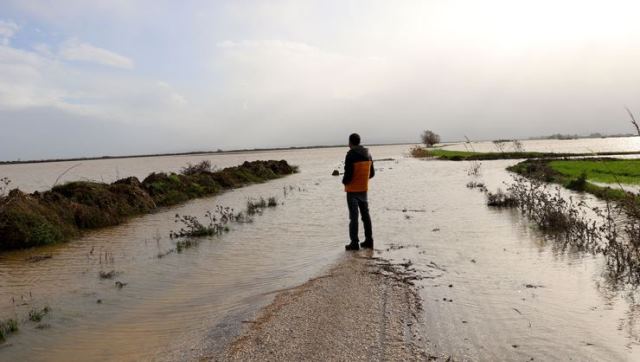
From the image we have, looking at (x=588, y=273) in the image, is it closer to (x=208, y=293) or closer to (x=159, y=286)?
(x=208, y=293)

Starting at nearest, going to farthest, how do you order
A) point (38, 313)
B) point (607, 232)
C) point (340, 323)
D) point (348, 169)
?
point (340, 323) → point (38, 313) → point (348, 169) → point (607, 232)

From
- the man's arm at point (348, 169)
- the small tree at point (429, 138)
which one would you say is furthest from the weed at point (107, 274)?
the small tree at point (429, 138)

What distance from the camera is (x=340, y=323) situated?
5.24m

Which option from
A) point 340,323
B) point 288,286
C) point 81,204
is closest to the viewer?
point 340,323

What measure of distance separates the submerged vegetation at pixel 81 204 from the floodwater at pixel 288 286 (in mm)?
709

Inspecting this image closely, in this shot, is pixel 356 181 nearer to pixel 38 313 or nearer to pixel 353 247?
pixel 353 247

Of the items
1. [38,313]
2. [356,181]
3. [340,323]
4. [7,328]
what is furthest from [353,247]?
[7,328]

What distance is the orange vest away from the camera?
9539mm

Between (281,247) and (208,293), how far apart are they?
3.50 meters

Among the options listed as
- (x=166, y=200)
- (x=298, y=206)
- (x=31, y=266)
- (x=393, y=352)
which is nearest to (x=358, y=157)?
(x=393, y=352)

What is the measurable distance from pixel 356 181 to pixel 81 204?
11.1 metres

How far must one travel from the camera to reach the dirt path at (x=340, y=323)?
14.6 ft

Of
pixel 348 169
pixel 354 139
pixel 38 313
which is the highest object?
pixel 354 139

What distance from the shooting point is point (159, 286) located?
7.95 m
